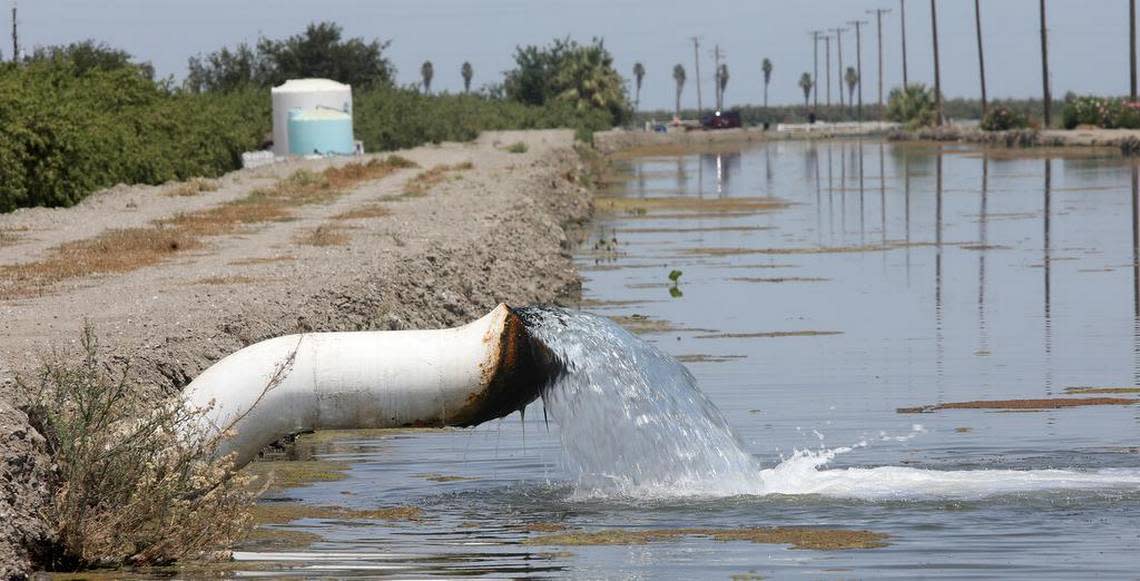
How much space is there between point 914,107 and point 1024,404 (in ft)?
446

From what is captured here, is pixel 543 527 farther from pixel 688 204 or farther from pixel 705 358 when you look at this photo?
pixel 688 204

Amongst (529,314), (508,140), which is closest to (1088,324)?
(529,314)

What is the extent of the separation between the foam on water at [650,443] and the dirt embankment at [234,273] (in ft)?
9.40

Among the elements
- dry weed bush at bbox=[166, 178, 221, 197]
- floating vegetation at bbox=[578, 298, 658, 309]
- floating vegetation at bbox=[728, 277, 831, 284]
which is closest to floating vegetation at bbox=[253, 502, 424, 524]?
floating vegetation at bbox=[578, 298, 658, 309]

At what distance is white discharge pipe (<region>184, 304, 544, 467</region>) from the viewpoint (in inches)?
491

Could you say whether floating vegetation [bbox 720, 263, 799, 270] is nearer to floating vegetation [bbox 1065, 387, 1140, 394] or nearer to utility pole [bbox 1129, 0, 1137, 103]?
floating vegetation [bbox 1065, 387, 1140, 394]

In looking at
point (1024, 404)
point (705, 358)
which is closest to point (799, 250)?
point (705, 358)

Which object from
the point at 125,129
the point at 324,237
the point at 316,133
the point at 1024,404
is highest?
the point at 125,129

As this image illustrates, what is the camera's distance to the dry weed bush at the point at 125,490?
33.6 ft

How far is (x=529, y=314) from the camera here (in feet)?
43.3

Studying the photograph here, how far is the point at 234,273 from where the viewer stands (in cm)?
2145

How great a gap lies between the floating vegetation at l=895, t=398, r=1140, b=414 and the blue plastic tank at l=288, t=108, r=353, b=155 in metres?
47.2

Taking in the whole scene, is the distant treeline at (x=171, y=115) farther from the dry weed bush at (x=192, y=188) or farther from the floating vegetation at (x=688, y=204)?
the floating vegetation at (x=688, y=204)

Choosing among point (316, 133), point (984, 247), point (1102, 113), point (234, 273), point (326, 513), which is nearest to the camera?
point (326, 513)
